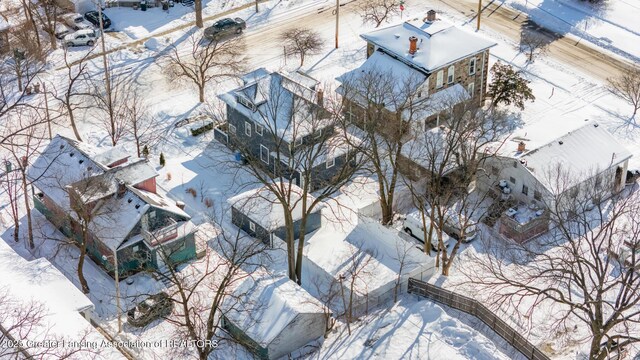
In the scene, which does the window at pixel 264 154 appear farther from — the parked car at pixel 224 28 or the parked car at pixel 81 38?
the parked car at pixel 81 38

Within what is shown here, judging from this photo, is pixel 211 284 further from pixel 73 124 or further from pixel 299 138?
pixel 73 124

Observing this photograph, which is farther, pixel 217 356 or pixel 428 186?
pixel 428 186

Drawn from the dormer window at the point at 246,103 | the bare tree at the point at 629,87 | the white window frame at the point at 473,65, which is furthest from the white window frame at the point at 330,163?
the bare tree at the point at 629,87

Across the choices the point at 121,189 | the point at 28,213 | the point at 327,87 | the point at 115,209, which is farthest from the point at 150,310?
the point at 327,87

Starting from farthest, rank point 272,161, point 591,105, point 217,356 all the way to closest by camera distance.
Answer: point 591,105, point 272,161, point 217,356

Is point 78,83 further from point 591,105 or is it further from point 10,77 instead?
point 591,105

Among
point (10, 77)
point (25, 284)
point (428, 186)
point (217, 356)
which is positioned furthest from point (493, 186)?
point (10, 77)
